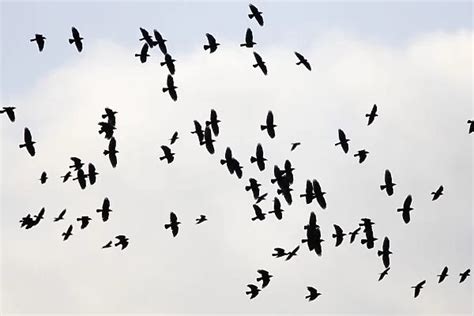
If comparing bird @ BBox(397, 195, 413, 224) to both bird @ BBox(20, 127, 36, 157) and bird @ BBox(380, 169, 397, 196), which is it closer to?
bird @ BBox(380, 169, 397, 196)

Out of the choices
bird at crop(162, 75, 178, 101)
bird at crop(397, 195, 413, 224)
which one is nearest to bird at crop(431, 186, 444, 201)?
bird at crop(397, 195, 413, 224)

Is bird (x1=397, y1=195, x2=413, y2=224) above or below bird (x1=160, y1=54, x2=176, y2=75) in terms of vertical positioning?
below

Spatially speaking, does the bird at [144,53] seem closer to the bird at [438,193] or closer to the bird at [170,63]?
the bird at [170,63]

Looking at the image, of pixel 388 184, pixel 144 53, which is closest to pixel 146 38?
pixel 144 53

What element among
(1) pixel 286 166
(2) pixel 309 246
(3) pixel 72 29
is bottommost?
(2) pixel 309 246

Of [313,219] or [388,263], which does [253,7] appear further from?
[388,263]

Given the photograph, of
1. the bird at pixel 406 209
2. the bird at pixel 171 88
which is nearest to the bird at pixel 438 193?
the bird at pixel 406 209

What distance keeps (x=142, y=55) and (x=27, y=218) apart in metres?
10.5

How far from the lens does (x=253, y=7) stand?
232 feet

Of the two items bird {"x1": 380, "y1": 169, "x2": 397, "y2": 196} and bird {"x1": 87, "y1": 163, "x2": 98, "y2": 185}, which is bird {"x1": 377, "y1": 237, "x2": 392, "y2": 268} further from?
bird {"x1": 87, "y1": 163, "x2": 98, "y2": 185}

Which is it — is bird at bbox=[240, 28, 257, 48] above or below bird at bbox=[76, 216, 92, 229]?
above

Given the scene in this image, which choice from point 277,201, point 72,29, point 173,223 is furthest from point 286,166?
point 72,29

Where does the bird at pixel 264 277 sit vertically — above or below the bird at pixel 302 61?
below

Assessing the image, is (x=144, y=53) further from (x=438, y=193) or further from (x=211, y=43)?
(x=438, y=193)
